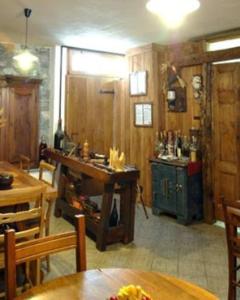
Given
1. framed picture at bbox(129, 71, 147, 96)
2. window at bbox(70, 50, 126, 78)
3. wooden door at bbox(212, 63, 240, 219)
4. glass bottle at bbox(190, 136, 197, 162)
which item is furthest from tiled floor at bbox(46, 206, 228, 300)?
window at bbox(70, 50, 126, 78)

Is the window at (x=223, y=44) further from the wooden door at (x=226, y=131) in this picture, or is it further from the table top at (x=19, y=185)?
the table top at (x=19, y=185)

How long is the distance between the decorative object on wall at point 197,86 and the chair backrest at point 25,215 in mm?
2862

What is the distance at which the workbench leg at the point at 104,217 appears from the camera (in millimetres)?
3498

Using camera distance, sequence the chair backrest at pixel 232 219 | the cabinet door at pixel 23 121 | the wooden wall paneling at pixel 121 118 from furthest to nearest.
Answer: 1. the wooden wall paneling at pixel 121 118
2. the cabinet door at pixel 23 121
3. the chair backrest at pixel 232 219

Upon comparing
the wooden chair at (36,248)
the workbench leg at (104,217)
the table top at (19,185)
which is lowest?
the workbench leg at (104,217)

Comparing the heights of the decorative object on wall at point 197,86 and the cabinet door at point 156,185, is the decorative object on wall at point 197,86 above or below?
above

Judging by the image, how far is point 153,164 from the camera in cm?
484

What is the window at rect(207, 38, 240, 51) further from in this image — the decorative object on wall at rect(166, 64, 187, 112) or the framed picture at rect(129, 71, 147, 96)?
the framed picture at rect(129, 71, 147, 96)

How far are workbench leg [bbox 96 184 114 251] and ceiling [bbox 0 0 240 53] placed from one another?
1.85 metres

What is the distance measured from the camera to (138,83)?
537cm

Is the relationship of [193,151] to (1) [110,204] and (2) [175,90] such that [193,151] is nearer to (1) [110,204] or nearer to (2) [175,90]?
(2) [175,90]

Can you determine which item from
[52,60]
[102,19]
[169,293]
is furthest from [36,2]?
[169,293]

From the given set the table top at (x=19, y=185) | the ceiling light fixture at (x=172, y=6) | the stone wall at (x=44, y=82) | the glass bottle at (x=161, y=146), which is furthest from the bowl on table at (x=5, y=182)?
the stone wall at (x=44, y=82)

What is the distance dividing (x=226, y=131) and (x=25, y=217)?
118 inches
